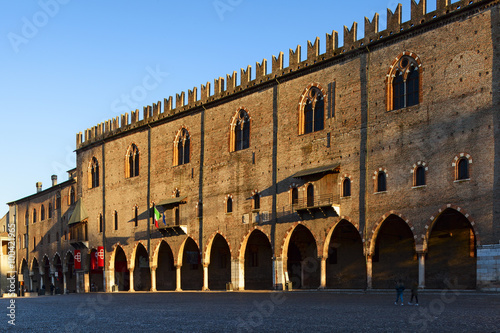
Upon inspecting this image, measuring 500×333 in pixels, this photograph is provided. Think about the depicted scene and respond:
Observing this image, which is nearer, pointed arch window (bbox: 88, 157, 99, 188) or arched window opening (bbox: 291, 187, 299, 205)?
arched window opening (bbox: 291, 187, 299, 205)

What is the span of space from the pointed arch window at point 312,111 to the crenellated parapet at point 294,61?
161cm

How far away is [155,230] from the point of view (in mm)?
43375

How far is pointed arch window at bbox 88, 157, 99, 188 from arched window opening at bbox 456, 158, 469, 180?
3171cm

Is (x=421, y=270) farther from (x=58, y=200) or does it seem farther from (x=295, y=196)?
(x=58, y=200)

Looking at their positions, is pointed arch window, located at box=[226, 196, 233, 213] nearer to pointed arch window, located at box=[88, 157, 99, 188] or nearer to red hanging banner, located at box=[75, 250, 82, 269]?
pointed arch window, located at box=[88, 157, 99, 188]

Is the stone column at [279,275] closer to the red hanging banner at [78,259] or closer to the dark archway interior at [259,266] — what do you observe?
the dark archway interior at [259,266]

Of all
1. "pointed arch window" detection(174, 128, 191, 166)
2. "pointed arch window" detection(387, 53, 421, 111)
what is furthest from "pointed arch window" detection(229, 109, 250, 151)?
"pointed arch window" detection(387, 53, 421, 111)

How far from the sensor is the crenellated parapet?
28750 mm

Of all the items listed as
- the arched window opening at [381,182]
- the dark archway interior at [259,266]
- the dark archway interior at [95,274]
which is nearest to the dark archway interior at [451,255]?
the arched window opening at [381,182]

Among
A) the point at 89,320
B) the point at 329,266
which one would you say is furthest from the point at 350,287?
the point at 89,320

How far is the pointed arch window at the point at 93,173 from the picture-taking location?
5100 centimetres

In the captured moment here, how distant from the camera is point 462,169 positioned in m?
26.7

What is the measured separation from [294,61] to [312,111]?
3.17m

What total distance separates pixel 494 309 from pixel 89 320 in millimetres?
10733
